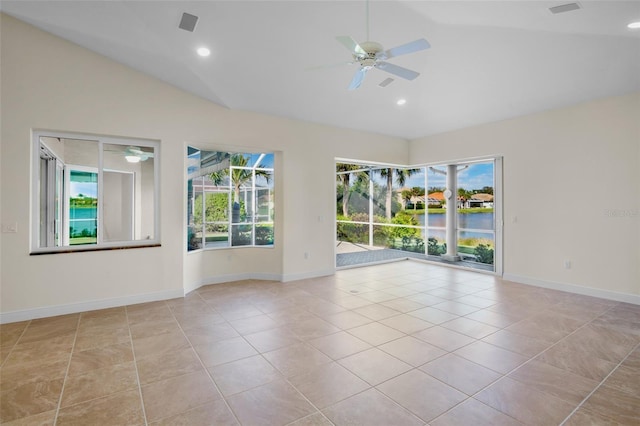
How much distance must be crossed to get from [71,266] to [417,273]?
586cm

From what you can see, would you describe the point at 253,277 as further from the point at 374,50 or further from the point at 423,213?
the point at 423,213

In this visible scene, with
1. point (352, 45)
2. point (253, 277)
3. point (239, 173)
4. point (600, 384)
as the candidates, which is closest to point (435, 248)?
point (253, 277)

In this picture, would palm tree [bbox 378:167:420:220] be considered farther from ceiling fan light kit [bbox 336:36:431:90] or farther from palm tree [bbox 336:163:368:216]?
ceiling fan light kit [bbox 336:36:431:90]

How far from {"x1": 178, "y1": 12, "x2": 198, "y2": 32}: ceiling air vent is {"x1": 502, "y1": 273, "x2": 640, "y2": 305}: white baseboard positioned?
6.35 metres

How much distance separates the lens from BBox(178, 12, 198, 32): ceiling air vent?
341 cm

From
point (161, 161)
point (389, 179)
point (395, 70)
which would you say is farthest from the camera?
point (389, 179)

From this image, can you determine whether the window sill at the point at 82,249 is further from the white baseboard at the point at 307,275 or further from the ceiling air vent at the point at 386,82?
the ceiling air vent at the point at 386,82

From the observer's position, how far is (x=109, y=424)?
209cm

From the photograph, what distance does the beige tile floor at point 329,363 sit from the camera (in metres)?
2.21

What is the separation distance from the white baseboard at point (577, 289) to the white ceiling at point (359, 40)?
9.54 feet

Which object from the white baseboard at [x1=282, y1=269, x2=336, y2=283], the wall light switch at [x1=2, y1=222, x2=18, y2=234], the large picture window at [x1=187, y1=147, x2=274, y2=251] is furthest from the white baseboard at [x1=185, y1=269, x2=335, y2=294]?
the wall light switch at [x1=2, y1=222, x2=18, y2=234]

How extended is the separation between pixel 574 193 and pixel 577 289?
4.99ft

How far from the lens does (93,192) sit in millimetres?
4504

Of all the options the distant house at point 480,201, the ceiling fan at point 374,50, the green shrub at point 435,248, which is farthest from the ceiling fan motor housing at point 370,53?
the green shrub at point 435,248
